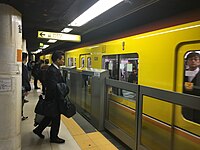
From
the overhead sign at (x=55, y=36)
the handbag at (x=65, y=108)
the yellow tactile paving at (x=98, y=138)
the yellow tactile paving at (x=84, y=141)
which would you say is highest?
the overhead sign at (x=55, y=36)

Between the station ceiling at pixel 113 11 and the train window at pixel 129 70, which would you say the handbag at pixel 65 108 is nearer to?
the train window at pixel 129 70

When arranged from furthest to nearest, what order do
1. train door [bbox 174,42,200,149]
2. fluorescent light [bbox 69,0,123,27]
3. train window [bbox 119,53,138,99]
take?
train window [bbox 119,53,138,99] < fluorescent light [bbox 69,0,123,27] < train door [bbox 174,42,200,149]

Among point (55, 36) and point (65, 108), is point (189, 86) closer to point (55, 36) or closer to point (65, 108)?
point (65, 108)

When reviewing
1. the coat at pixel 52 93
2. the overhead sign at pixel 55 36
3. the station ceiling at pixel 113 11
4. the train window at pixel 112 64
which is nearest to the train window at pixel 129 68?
the train window at pixel 112 64

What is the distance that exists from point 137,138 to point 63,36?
4.53 meters

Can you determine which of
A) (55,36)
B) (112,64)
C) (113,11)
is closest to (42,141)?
(112,64)

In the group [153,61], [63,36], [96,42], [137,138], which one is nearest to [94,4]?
[153,61]

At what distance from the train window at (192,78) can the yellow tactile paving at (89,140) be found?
1.38m

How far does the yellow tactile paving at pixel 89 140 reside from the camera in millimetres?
3358

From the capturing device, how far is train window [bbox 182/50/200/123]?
2.52 metres

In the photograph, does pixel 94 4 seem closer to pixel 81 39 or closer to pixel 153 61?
pixel 153 61

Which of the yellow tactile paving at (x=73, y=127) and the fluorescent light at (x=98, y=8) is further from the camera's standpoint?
the yellow tactile paving at (x=73, y=127)

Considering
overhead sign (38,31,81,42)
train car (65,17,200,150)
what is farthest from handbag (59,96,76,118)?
overhead sign (38,31,81,42)

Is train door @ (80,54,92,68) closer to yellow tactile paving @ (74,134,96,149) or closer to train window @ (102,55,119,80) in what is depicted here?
train window @ (102,55,119,80)
